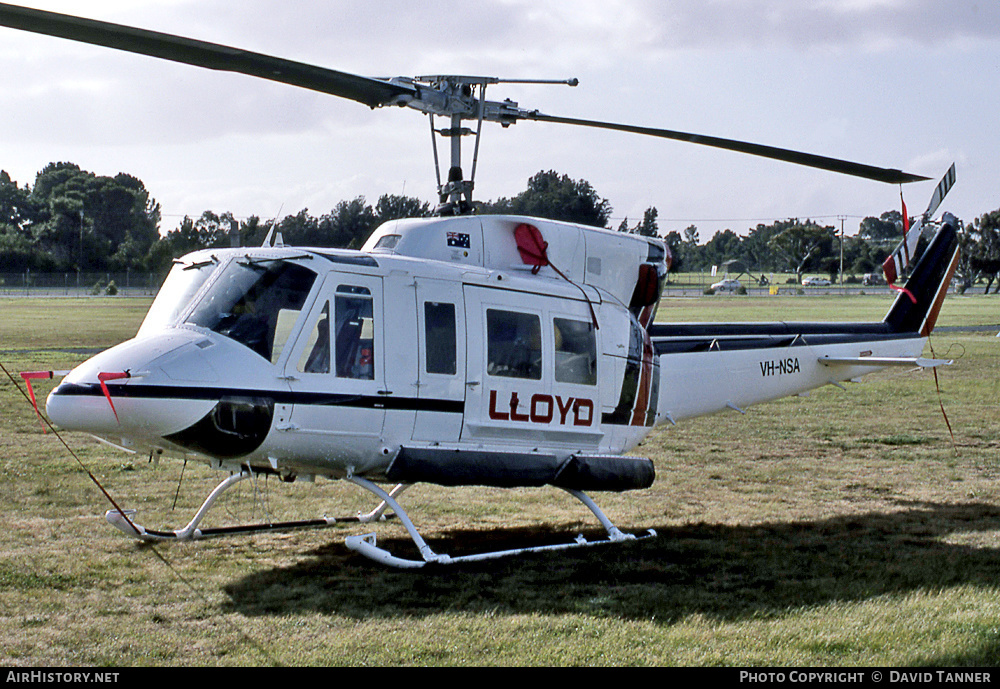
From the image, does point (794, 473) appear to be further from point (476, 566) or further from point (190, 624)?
point (190, 624)

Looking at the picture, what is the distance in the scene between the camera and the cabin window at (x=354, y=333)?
7.36 meters

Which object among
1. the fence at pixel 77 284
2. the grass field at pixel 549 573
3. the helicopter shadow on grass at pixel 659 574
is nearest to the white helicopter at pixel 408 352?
the helicopter shadow on grass at pixel 659 574

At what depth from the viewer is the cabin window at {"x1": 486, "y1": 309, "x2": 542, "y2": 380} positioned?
7.99 m

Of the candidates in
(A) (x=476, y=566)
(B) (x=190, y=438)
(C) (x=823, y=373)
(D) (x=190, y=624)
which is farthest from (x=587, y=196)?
(D) (x=190, y=624)

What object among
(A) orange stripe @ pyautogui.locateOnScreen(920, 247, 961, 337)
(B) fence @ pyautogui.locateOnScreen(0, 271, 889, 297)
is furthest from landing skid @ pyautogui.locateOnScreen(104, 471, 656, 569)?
(B) fence @ pyautogui.locateOnScreen(0, 271, 889, 297)

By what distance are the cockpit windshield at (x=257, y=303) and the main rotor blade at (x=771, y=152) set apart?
2.64 meters

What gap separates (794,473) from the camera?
12.0 m

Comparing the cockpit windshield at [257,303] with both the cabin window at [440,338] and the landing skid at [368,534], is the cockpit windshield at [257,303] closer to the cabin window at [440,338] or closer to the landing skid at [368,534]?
the cabin window at [440,338]

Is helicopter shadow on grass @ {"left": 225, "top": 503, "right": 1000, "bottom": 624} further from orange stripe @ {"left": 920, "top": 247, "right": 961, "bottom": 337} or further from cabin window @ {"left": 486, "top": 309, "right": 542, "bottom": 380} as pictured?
orange stripe @ {"left": 920, "top": 247, "right": 961, "bottom": 337}

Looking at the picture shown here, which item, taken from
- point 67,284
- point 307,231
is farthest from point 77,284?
point 307,231

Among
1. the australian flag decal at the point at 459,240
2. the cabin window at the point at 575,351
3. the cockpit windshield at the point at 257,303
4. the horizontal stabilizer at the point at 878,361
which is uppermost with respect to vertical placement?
the australian flag decal at the point at 459,240

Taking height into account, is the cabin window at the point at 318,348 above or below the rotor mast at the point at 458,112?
below

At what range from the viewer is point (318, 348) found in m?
7.26

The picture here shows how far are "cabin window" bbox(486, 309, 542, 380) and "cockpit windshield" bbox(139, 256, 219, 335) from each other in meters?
2.13
